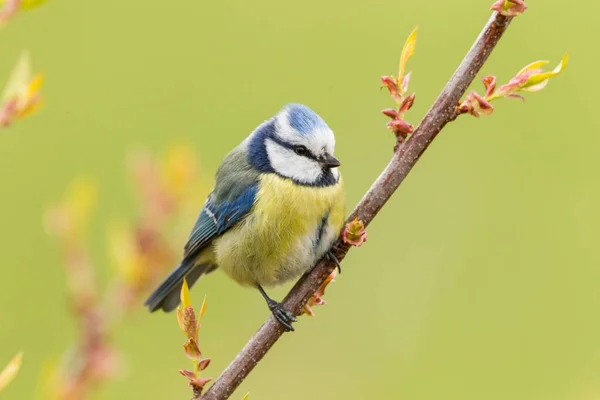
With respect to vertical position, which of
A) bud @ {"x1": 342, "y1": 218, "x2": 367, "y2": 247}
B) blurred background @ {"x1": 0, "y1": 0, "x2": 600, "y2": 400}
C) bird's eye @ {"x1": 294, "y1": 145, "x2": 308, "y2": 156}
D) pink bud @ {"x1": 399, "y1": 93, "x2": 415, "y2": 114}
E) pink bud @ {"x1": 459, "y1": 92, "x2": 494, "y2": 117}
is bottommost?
blurred background @ {"x1": 0, "y1": 0, "x2": 600, "y2": 400}

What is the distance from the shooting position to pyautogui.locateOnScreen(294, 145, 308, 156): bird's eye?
3.29m

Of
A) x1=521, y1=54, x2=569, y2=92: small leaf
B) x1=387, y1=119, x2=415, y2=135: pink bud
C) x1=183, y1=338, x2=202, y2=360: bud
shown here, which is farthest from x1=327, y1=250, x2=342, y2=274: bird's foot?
x1=521, y1=54, x2=569, y2=92: small leaf

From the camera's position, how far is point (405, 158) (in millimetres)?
2156

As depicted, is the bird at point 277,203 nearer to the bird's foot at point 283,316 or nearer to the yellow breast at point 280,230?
the yellow breast at point 280,230

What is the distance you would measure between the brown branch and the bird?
782 millimetres

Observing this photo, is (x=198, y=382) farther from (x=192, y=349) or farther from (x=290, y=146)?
(x=290, y=146)

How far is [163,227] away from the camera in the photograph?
2438mm

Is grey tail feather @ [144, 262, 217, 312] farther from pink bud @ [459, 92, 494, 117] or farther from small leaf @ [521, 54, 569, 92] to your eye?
small leaf @ [521, 54, 569, 92]

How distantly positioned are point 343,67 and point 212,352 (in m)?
2.53

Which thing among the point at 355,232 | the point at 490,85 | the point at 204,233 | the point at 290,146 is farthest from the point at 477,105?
the point at 204,233

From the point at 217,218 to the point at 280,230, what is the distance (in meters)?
0.38

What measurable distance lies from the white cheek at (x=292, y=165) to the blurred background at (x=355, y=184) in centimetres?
153

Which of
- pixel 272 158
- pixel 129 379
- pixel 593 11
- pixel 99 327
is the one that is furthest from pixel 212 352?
pixel 593 11

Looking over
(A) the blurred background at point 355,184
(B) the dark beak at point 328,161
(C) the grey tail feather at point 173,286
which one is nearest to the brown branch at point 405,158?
(B) the dark beak at point 328,161
